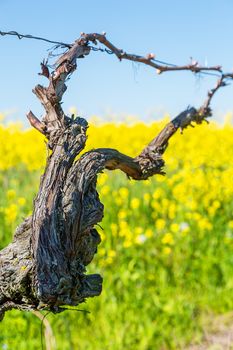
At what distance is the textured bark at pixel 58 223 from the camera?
1222 mm

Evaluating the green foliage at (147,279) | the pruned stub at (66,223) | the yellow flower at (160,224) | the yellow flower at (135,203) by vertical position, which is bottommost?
the pruned stub at (66,223)

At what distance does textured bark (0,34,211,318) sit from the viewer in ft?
4.01

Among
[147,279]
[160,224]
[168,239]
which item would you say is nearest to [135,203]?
[160,224]

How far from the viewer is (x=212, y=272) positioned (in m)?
4.24

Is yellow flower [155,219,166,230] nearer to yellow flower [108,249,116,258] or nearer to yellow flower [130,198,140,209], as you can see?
yellow flower [130,198,140,209]

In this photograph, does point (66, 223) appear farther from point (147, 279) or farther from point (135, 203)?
point (135, 203)

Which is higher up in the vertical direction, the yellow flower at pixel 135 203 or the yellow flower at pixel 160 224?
the yellow flower at pixel 135 203

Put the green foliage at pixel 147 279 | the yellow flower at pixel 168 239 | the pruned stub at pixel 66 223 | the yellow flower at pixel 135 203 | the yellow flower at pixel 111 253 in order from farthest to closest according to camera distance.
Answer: the yellow flower at pixel 135 203
the yellow flower at pixel 168 239
the yellow flower at pixel 111 253
the green foliage at pixel 147 279
the pruned stub at pixel 66 223

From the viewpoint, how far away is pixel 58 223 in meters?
1.25

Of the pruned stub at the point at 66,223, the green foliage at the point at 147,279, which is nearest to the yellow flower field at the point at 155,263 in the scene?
the green foliage at the point at 147,279

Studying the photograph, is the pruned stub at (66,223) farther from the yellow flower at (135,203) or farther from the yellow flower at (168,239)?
the yellow flower at (135,203)

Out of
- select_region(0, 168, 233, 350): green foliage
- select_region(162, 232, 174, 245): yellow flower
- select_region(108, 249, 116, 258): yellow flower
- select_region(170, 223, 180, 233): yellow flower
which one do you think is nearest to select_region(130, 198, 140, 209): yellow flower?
select_region(0, 168, 233, 350): green foliage

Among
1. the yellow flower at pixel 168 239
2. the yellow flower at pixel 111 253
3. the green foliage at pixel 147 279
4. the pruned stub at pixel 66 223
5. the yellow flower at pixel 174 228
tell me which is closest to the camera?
the pruned stub at pixel 66 223

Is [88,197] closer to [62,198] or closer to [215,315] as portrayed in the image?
[62,198]
